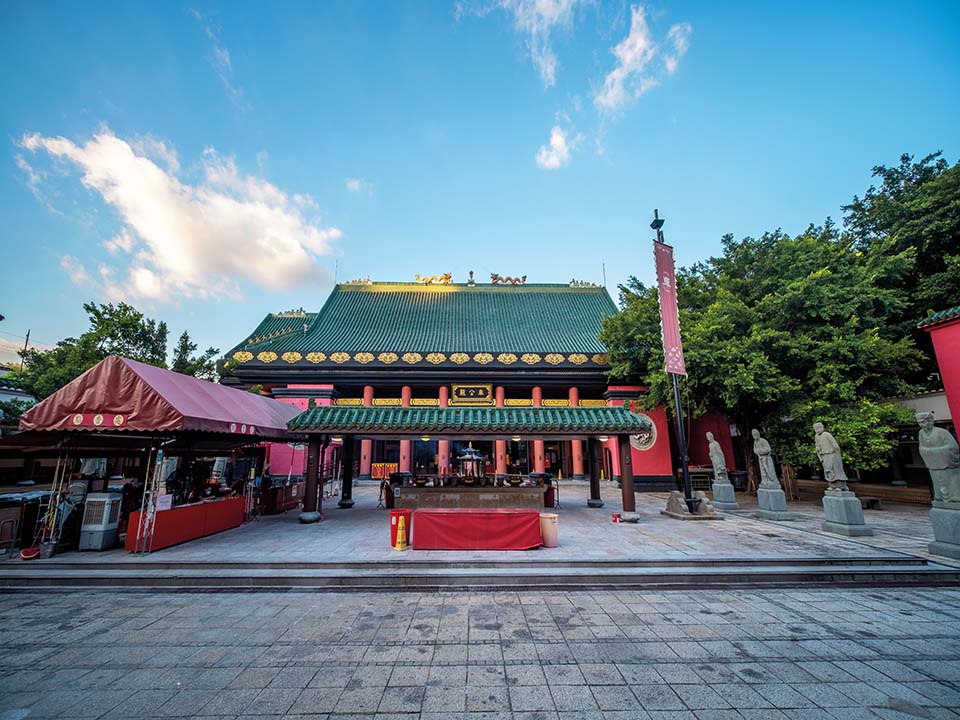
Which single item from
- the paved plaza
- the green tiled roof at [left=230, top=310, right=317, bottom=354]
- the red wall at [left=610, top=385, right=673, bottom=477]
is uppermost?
the green tiled roof at [left=230, top=310, right=317, bottom=354]

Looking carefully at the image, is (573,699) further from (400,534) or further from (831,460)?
(831,460)

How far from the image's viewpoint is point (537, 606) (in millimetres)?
5883

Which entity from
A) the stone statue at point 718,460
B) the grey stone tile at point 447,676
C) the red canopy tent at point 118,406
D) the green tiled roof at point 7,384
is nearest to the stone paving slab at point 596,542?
the stone statue at point 718,460

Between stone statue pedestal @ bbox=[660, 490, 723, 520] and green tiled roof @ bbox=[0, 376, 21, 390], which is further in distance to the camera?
green tiled roof @ bbox=[0, 376, 21, 390]

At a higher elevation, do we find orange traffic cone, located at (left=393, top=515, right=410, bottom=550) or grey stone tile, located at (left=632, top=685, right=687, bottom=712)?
orange traffic cone, located at (left=393, top=515, right=410, bottom=550)

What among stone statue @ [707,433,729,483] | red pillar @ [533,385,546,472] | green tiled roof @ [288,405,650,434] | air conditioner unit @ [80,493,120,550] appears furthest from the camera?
red pillar @ [533,385,546,472]

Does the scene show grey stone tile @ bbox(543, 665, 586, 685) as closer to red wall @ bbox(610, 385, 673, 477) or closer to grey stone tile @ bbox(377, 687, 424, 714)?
grey stone tile @ bbox(377, 687, 424, 714)

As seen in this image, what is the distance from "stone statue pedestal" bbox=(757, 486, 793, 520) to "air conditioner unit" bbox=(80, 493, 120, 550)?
56.2ft

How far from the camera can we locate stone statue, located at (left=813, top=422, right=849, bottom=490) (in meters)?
9.71

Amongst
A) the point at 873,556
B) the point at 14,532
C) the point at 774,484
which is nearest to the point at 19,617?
the point at 14,532

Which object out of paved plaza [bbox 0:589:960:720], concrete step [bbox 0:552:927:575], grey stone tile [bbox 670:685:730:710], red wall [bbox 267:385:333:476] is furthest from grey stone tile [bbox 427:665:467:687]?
red wall [bbox 267:385:333:476]

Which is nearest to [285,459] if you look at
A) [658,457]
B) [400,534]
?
[400,534]

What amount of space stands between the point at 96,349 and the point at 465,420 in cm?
1657

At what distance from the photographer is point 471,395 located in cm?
2322
